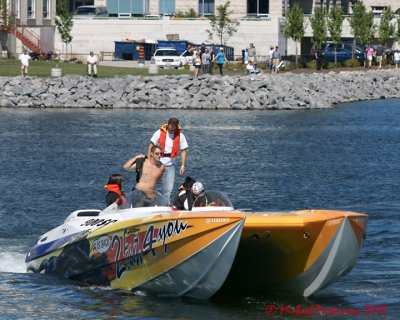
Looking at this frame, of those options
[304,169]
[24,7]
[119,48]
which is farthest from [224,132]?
[24,7]

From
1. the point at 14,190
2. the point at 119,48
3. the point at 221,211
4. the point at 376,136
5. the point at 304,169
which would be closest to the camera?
the point at 221,211

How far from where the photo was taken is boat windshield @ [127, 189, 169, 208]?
17.4 metres

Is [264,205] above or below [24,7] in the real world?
below

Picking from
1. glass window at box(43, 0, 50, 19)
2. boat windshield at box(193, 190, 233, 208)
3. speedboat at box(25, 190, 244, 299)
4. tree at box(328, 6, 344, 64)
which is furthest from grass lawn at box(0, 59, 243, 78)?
boat windshield at box(193, 190, 233, 208)

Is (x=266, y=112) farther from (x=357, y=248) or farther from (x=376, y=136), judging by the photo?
(x=357, y=248)

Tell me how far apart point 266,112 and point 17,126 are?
1477 centimetres

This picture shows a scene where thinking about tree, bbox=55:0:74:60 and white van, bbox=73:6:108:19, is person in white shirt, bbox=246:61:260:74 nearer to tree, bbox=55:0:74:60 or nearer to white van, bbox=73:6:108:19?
tree, bbox=55:0:74:60

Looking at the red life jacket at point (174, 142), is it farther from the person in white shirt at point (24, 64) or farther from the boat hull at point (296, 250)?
the person in white shirt at point (24, 64)

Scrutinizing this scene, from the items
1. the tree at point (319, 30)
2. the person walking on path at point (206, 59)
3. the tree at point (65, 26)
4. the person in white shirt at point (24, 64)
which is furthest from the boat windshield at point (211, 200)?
the tree at point (65, 26)

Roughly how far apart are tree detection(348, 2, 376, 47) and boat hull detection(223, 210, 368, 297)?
68.6m

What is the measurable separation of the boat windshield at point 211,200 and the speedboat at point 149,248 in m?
0.50

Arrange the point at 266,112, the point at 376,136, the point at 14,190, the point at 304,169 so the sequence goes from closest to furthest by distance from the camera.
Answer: the point at 14,190 → the point at 304,169 → the point at 376,136 → the point at 266,112

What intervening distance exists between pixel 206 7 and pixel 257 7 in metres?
4.10

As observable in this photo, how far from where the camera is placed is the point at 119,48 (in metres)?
86.1
